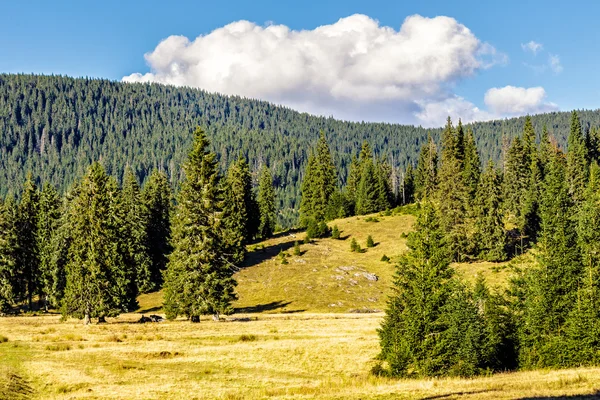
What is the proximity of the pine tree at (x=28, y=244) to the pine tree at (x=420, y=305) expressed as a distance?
184 feet

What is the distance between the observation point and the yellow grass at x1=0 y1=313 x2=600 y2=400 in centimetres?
2000

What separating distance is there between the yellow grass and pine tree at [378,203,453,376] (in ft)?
6.83

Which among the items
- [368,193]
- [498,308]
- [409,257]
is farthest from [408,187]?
[409,257]

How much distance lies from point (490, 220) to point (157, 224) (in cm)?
5208

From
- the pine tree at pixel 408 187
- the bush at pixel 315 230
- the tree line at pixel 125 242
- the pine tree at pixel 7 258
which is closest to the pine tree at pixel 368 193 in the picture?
the pine tree at pixel 408 187

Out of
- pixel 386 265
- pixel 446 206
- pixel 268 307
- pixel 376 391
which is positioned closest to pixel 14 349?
pixel 376 391

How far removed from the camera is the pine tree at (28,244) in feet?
223

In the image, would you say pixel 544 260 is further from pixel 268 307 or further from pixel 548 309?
pixel 268 307

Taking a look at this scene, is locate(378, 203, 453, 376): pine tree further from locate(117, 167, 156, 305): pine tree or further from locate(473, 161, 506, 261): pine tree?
locate(117, 167, 156, 305): pine tree

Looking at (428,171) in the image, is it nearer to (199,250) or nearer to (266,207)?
(266,207)

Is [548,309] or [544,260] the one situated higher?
[544,260]

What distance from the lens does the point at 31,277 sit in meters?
68.4

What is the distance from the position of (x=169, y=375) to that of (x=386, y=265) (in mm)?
61127

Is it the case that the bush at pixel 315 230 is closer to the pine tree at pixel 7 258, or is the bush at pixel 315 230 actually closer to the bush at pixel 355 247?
the bush at pixel 355 247
